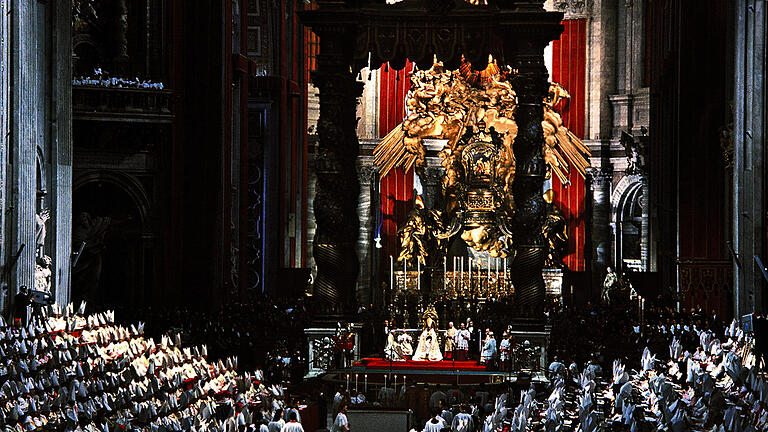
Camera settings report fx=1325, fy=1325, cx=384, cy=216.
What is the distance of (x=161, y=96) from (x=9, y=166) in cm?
651

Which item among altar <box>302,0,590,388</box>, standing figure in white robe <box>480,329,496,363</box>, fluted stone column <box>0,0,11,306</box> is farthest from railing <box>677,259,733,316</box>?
fluted stone column <box>0,0,11,306</box>

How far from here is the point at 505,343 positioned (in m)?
22.0

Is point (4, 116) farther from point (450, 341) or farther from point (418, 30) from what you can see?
point (450, 341)

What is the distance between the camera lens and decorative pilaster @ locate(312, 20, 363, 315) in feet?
77.2

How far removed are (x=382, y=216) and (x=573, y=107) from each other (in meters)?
7.04

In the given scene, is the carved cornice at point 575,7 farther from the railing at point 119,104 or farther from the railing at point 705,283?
the railing at point 119,104

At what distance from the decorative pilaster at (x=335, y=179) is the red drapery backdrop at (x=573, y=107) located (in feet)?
59.7

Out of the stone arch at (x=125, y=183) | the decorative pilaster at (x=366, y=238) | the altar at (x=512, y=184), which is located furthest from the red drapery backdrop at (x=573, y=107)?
the stone arch at (x=125, y=183)

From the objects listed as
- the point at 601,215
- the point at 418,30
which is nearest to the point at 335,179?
the point at 418,30

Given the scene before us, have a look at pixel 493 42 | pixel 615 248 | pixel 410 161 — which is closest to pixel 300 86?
pixel 410 161

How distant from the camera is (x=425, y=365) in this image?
21797 millimetres

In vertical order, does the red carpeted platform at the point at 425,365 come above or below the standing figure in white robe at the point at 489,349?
below

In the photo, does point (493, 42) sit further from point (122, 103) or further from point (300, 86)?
point (300, 86)

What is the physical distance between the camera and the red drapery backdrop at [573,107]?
4103 cm
